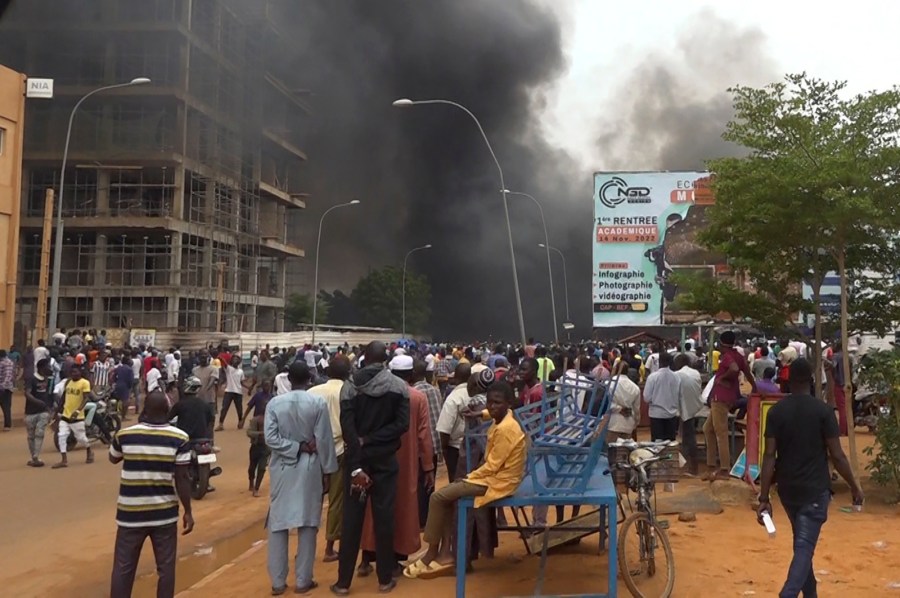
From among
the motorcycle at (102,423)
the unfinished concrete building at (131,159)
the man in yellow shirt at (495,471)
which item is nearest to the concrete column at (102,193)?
the unfinished concrete building at (131,159)

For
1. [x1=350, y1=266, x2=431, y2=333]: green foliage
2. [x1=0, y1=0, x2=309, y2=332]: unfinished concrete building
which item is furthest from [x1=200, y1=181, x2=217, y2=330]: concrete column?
[x1=350, y1=266, x2=431, y2=333]: green foliage

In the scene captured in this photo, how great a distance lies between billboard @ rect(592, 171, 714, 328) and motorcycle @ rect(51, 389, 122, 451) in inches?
449

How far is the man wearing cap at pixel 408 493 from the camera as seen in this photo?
17.7 feet

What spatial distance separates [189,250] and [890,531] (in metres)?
33.4

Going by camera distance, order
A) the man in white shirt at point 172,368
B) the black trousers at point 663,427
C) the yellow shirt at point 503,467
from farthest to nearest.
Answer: the man in white shirt at point 172,368, the black trousers at point 663,427, the yellow shirt at point 503,467

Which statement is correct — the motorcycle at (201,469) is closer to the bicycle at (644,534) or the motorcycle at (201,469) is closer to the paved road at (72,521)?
the paved road at (72,521)

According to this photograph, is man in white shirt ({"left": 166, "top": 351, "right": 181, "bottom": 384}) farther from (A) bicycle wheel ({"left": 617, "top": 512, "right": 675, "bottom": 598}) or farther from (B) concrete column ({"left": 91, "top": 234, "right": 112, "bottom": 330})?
(B) concrete column ({"left": 91, "top": 234, "right": 112, "bottom": 330})

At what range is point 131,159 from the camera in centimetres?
3534

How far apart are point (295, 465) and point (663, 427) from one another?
512cm

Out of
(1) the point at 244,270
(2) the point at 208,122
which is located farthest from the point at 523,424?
(1) the point at 244,270

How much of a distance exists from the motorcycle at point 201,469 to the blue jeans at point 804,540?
226 inches

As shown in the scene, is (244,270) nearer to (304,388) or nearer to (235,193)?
(235,193)

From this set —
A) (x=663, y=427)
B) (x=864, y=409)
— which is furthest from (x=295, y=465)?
(x=864, y=409)

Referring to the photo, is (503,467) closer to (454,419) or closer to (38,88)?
(454,419)
